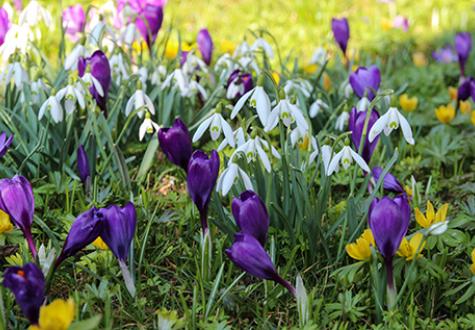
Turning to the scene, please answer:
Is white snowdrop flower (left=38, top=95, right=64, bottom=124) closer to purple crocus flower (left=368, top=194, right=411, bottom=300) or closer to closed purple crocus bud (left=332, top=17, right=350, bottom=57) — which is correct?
purple crocus flower (left=368, top=194, right=411, bottom=300)

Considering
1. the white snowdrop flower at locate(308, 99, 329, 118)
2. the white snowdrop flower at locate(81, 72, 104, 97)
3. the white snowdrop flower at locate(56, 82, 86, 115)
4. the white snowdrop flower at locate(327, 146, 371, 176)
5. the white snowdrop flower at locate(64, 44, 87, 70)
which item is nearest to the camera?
the white snowdrop flower at locate(327, 146, 371, 176)

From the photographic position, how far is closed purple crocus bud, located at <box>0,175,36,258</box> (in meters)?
1.74

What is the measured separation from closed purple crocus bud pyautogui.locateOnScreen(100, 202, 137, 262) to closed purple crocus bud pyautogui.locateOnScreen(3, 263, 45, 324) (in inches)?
9.9

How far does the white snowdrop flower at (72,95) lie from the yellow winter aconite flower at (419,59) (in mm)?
2202

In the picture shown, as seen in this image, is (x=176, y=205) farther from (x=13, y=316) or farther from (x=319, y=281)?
(x=13, y=316)

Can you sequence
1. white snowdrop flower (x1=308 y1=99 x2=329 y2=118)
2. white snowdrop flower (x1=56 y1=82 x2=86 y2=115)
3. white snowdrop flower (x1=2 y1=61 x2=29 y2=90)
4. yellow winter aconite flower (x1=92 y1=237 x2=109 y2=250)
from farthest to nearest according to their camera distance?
white snowdrop flower (x1=308 y1=99 x2=329 y2=118) < white snowdrop flower (x1=2 y1=61 x2=29 y2=90) < white snowdrop flower (x1=56 y1=82 x2=86 y2=115) < yellow winter aconite flower (x1=92 y1=237 x2=109 y2=250)

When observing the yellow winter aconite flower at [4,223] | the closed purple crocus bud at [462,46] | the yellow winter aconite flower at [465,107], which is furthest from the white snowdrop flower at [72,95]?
the closed purple crocus bud at [462,46]

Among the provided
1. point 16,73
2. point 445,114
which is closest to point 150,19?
point 16,73

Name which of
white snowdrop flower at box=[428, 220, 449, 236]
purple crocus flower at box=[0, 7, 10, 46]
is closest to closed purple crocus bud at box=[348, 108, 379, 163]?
white snowdrop flower at box=[428, 220, 449, 236]

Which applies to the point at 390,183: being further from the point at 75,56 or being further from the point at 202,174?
the point at 75,56

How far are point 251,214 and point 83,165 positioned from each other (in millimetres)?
814

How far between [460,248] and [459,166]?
0.86 m

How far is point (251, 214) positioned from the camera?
175cm

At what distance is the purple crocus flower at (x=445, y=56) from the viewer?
396 centimetres
